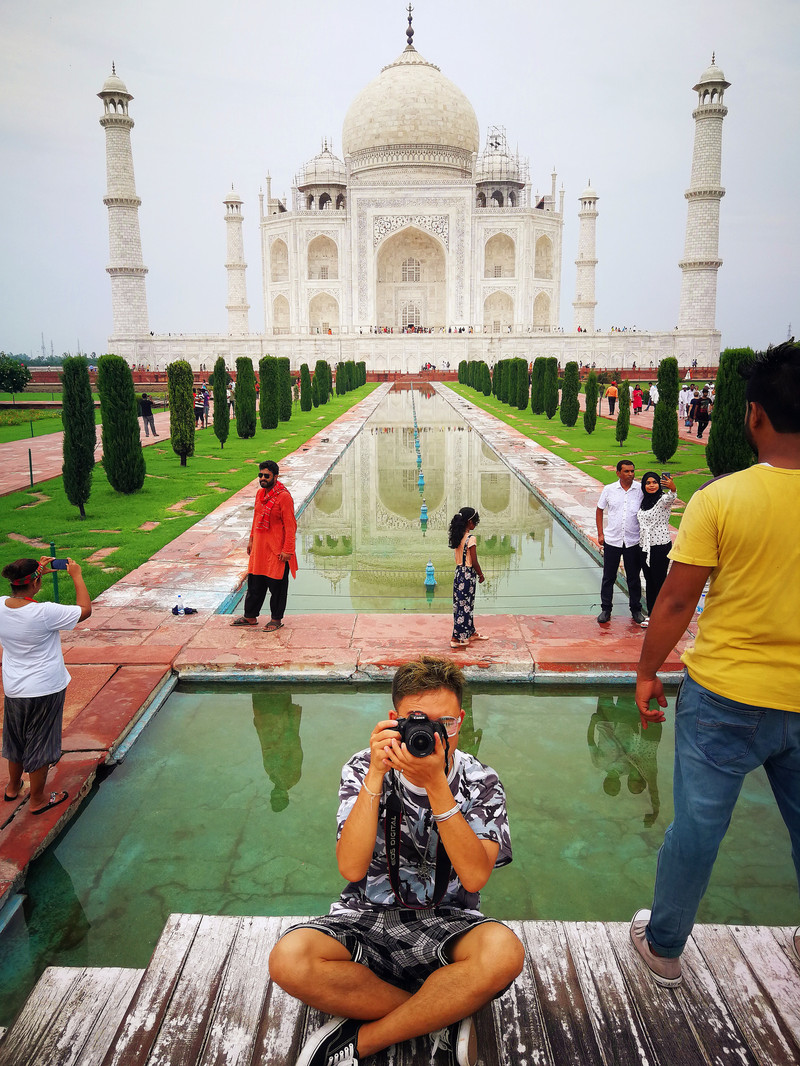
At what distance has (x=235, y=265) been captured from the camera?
35.3 m

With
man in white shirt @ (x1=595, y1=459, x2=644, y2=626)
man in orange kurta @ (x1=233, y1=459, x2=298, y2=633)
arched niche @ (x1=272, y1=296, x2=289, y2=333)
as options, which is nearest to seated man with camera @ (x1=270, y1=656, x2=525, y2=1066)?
man in orange kurta @ (x1=233, y1=459, x2=298, y2=633)

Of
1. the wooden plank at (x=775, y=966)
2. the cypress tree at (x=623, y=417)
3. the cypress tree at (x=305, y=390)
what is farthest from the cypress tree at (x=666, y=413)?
the cypress tree at (x=305, y=390)

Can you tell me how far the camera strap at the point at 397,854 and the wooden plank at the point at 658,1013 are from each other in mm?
457

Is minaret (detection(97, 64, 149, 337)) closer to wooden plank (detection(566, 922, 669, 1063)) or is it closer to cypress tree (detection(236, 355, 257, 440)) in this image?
cypress tree (detection(236, 355, 257, 440))

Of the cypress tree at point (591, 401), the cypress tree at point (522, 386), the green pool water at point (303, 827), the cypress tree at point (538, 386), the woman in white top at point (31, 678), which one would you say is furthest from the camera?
the cypress tree at point (522, 386)

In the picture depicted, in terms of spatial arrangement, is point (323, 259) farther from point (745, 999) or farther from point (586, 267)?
point (745, 999)

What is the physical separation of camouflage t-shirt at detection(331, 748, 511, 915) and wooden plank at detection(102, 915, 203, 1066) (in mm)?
388

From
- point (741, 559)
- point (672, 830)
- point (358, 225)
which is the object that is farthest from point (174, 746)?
point (358, 225)

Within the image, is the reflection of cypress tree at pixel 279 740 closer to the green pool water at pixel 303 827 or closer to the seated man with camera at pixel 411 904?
the green pool water at pixel 303 827

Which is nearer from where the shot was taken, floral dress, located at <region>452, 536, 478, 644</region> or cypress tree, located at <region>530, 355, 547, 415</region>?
floral dress, located at <region>452, 536, 478, 644</region>

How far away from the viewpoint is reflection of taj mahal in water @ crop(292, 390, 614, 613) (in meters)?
4.93

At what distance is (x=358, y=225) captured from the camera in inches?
1368

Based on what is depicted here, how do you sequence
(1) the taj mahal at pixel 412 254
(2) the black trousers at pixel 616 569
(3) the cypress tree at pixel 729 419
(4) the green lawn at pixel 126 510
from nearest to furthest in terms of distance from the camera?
(2) the black trousers at pixel 616 569, (4) the green lawn at pixel 126 510, (3) the cypress tree at pixel 729 419, (1) the taj mahal at pixel 412 254

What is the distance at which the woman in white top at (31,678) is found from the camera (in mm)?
2271
